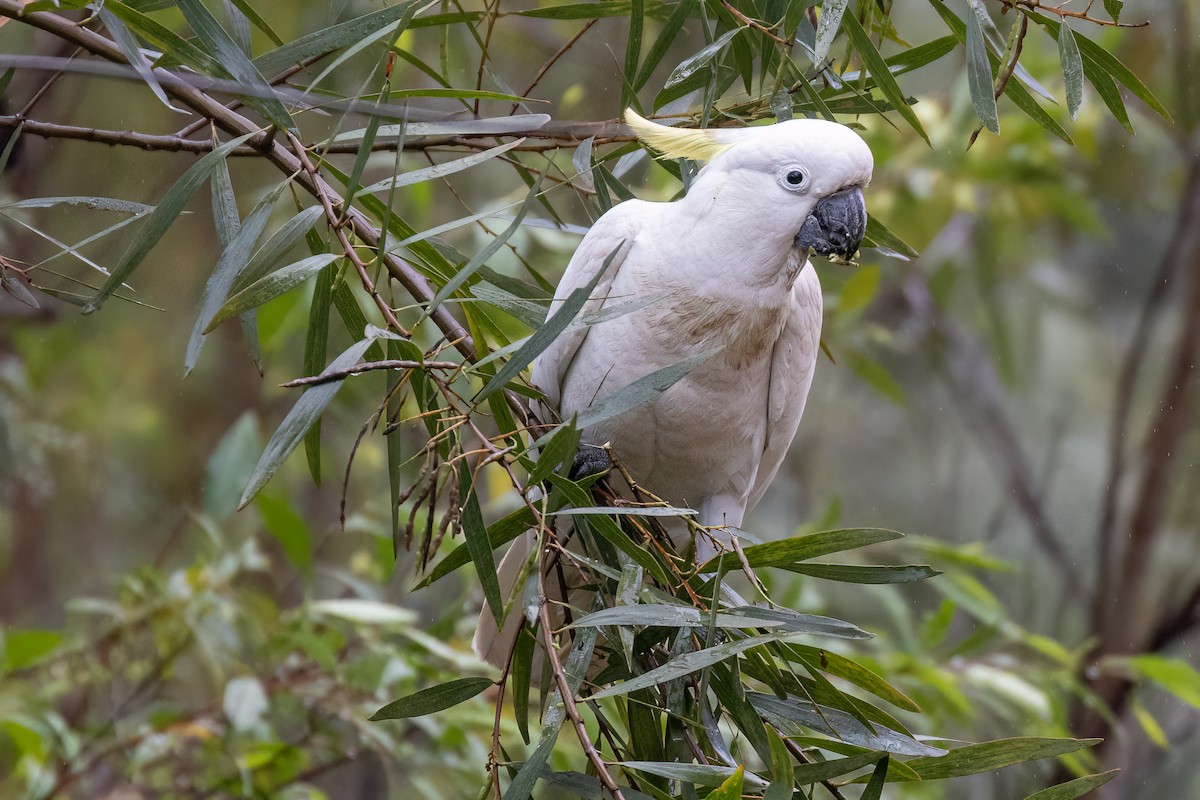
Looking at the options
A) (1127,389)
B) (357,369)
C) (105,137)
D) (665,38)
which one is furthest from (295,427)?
(1127,389)

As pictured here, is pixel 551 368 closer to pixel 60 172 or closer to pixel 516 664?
pixel 516 664

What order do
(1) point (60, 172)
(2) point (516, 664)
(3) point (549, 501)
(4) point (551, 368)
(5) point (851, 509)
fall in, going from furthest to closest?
(5) point (851, 509)
(1) point (60, 172)
(4) point (551, 368)
(2) point (516, 664)
(3) point (549, 501)

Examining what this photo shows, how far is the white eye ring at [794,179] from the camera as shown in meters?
0.97

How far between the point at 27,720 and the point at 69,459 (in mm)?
1265

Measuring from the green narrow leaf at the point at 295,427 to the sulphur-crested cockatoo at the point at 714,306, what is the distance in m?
0.25

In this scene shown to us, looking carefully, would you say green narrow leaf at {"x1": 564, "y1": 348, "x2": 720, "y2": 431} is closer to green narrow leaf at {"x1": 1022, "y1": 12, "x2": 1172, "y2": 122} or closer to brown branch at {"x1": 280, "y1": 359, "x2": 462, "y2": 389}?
brown branch at {"x1": 280, "y1": 359, "x2": 462, "y2": 389}

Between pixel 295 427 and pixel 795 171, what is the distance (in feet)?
1.67

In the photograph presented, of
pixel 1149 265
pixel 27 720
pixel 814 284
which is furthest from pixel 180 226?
pixel 1149 265

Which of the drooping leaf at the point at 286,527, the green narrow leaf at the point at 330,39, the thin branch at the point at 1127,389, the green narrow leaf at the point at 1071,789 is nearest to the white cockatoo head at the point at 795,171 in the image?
the green narrow leaf at the point at 330,39

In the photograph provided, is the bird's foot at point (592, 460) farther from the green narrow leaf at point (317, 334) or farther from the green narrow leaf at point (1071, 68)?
the green narrow leaf at point (1071, 68)

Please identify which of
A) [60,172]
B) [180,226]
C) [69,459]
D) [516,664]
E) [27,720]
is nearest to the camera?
[516,664]

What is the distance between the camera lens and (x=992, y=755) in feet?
2.43

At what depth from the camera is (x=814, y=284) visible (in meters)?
1.21

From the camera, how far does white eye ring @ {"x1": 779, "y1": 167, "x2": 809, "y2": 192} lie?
973mm
